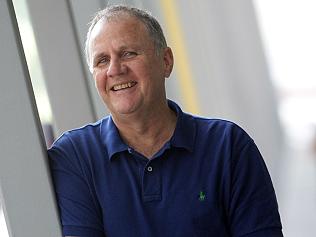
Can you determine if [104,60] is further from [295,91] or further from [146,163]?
[295,91]

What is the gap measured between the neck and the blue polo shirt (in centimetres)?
4

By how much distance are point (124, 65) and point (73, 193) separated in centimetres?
41

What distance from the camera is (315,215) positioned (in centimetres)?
268

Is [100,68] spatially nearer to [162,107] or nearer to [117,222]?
[162,107]

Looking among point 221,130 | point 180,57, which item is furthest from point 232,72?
point 221,130

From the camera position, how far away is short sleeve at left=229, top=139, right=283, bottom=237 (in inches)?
67.8

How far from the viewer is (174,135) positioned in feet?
5.87

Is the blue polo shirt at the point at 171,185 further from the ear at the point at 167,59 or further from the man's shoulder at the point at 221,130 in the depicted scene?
the ear at the point at 167,59

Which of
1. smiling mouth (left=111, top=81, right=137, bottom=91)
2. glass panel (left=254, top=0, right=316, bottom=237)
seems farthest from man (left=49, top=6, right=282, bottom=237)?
glass panel (left=254, top=0, right=316, bottom=237)

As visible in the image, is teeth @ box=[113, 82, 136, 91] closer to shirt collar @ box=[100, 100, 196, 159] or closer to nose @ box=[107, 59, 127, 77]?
nose @ box=[107, 59, 127, 77]

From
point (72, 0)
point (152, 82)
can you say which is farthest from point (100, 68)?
point (72, 0)

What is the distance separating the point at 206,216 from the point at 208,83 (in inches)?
53.5

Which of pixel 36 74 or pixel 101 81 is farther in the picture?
pixel 36 74

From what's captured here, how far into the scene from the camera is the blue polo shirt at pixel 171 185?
1.66 meters
